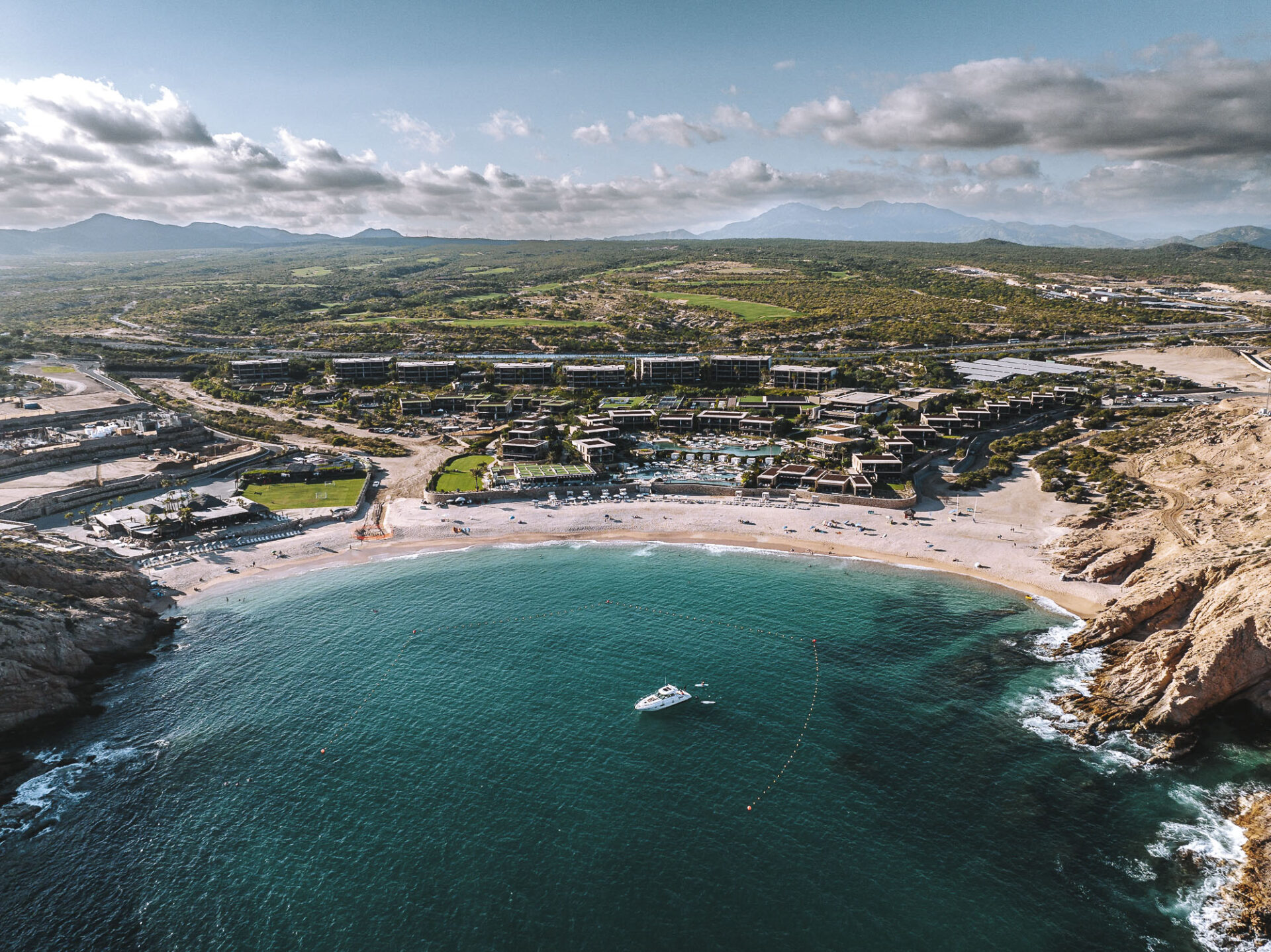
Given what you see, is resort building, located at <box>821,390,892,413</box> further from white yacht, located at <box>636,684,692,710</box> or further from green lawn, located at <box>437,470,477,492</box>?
white yacht, located at <box>636,684,692,710</box>

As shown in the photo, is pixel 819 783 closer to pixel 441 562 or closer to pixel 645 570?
pixel 645 570

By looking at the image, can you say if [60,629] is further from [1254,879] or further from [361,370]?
[361,370]

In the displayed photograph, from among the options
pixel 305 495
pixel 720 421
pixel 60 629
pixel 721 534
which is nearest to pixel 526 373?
pixel 720 421

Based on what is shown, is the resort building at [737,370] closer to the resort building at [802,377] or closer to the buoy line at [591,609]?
the resort building at [802,377]

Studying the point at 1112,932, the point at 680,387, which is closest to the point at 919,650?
the point at 1112,932

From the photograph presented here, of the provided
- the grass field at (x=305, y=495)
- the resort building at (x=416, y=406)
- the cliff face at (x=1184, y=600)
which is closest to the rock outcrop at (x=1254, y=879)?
the cliff face at (x=1184, y=600)

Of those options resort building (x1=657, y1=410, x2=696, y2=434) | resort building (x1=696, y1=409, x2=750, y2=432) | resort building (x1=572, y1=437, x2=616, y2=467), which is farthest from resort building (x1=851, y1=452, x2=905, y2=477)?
resort building (x1=657, y1=410, x2=696, y2=434)
